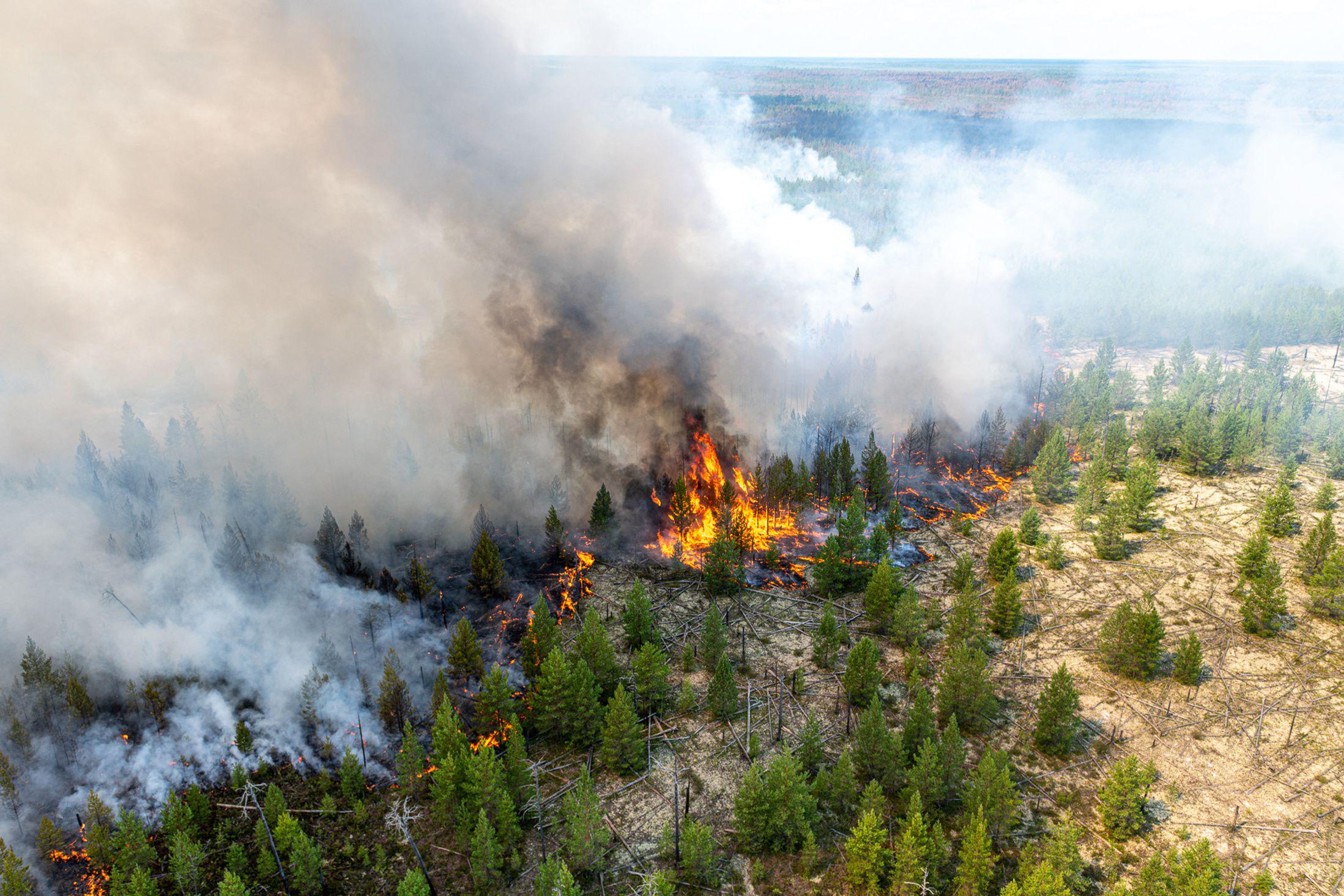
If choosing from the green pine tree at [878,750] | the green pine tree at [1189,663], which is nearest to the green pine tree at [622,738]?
the green pine tree at [878,750]

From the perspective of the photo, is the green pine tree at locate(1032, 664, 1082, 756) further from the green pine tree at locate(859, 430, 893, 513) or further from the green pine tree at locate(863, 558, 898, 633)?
the green pine tree at locate(859, 430, 893, 513)

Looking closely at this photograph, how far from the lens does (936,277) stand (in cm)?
17912

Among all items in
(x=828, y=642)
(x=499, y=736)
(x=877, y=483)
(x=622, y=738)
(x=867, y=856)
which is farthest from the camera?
(x=877, y=483)

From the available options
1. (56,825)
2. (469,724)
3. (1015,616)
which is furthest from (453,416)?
(1015,616)

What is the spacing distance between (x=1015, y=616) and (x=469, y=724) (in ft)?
175

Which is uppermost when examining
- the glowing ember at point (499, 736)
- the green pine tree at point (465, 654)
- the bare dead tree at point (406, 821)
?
the green pine tree at point (465, 654)

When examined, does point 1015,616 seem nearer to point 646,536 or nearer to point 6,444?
point 646,536

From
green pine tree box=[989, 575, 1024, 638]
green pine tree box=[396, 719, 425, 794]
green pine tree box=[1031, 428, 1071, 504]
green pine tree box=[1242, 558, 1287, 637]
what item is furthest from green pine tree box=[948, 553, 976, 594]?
green pine tree box=[396, 719, 425, 794]

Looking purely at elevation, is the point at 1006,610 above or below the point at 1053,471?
below

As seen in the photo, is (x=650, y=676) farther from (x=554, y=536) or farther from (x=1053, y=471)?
(x=1053, y=471)

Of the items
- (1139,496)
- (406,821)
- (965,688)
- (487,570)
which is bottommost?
(406,821)

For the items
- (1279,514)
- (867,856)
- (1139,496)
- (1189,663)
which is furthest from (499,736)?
(1279,514)

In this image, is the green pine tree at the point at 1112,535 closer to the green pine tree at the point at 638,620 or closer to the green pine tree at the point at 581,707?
the green pine tree at the point at 638,620

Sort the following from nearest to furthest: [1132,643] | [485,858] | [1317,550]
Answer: [485,858] < [1132,643] < [1317,550]
